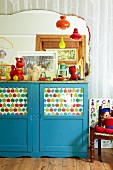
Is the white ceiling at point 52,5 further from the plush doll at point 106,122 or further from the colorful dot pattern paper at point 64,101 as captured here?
the plush doll at point 106,122

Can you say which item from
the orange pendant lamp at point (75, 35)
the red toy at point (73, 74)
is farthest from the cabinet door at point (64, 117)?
the orange pendant lamp at point (75, 35)

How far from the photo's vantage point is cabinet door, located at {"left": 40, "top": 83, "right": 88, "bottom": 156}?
4016 millimetres

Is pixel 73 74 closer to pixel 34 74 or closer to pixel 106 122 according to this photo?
pixel 34 74

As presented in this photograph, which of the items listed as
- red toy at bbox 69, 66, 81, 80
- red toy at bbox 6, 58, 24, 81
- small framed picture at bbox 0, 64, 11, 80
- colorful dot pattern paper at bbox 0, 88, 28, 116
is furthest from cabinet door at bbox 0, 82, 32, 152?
red toy at bbox 69, 66, 81, 80

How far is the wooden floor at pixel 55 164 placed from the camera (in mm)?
3673

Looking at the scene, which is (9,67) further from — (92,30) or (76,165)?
(76,165)

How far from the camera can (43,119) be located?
4.04 meters

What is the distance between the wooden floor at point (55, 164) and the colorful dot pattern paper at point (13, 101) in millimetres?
559

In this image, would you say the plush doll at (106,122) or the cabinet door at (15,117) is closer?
the plush doll at (106,122)

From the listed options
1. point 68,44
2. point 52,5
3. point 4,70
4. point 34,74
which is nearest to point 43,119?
point 34,74

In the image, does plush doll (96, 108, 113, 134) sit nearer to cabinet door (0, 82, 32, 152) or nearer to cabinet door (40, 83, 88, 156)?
cabinet door (40, 83, 88, 156)

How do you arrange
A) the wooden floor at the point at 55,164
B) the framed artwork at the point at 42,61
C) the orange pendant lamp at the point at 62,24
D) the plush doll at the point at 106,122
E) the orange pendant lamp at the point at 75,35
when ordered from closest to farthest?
the wooden floor at the point at 55,164 → the plush doll at the point at 106,122 → the orange pendant lamp at the point at 62,24 → the orange pendant lamp at the point at 75,35 → the framed artwork at the point at 42,61

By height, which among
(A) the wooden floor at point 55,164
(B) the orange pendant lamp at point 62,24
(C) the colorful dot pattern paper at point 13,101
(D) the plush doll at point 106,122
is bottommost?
(A) the wooden floor at point 55,164

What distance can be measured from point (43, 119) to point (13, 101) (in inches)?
16.3
